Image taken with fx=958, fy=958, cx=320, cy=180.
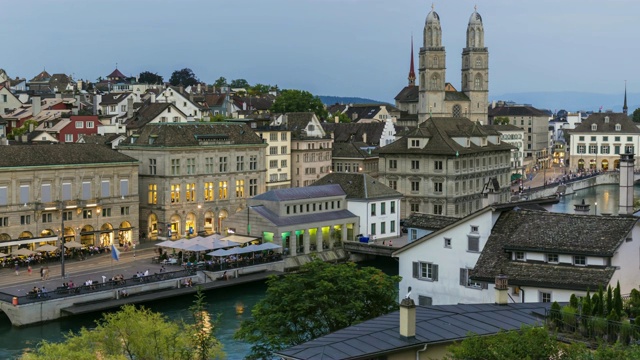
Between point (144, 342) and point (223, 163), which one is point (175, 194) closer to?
point (223, 163)

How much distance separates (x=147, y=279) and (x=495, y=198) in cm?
2768

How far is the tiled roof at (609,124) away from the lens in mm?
184887

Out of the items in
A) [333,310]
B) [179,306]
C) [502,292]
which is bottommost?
[179,306]

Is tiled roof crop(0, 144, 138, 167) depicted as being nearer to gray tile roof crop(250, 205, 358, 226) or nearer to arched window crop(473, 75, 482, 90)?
gray tile roof crop(250, 205, 358, 226)

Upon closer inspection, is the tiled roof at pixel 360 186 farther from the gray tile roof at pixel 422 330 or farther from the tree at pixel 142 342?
the gray tile roof at pixel 422 330

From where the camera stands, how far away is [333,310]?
4197 centimetres

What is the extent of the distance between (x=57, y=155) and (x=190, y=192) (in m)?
15.3

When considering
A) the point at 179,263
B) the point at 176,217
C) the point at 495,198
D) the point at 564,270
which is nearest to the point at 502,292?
the point at 564,270

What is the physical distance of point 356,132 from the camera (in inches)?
5413

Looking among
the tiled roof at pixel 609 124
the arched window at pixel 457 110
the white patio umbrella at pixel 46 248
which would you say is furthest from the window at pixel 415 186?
the tiled roof at pixel 609 124

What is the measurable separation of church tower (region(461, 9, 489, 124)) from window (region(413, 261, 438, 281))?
123196 millimetres

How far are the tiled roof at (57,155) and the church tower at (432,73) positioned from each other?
271ft

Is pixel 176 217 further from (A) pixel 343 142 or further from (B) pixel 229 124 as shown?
(A) pixel 343 142

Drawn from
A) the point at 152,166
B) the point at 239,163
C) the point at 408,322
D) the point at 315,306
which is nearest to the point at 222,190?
the point at 239,163
